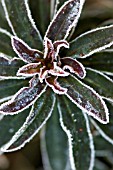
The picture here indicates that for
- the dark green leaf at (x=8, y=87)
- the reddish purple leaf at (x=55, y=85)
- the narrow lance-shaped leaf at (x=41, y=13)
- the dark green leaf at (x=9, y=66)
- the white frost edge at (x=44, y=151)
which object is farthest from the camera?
the white frost edge at (x=44, y=151)

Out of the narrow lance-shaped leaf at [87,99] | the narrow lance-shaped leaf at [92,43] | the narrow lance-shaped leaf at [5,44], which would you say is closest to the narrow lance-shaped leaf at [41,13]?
the narrow lance-shaped leaf at [5,44]

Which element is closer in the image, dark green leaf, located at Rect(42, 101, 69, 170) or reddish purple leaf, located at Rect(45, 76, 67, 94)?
reddish purple leaf, located at Rect(45, 76, 67, 94)

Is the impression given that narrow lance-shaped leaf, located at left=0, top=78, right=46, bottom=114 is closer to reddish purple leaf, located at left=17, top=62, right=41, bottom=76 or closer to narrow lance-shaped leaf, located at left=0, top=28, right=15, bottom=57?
reddish purple leaf, located at left=17, top=62, right=41, bottom=76

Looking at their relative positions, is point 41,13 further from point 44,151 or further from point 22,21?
point 44,151

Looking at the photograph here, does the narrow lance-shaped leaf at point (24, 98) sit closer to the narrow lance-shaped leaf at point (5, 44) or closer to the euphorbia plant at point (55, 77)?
the euphorbia plant at point (55, 77)

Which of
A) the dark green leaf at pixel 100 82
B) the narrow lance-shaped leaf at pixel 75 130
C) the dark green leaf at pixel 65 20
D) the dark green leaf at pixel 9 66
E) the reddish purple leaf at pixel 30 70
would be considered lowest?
the narrow lance-shaped leaf at pixel 75 130

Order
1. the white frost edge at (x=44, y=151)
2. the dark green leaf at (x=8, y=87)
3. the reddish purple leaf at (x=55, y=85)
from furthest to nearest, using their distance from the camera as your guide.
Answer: the white frost edge at (x=44, y=151), the dark green leaf at (x=8, y=87), the reddish purple leaf at (x=55, y=85)

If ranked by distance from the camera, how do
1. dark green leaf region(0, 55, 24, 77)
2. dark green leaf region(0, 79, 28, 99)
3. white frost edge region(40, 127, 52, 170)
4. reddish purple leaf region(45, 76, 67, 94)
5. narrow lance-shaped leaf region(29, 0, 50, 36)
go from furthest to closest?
white frost edge region(40, 127, 52, 170), narrow lance-shaped leaf region(29, 0, 50, 36), dark green leaf region(0, 79, 28, 99), dark green leaf region(0, 55, 24, 77), reddish purple leaf region(45, 76, 67, 94)

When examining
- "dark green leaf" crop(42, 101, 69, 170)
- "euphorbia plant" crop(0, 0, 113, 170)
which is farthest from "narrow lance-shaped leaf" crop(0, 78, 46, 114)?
"dark green leaf" crop(42, 101, 69, 170)

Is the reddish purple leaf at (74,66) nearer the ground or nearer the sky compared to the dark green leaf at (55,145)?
nearer the sky
